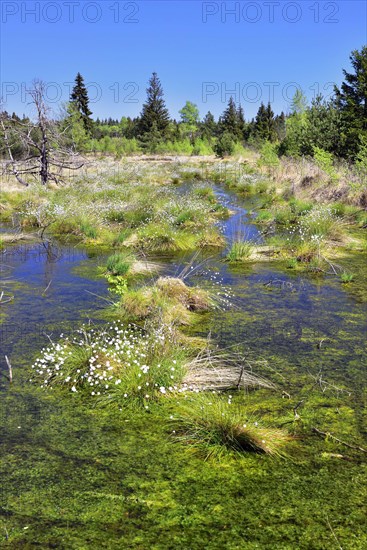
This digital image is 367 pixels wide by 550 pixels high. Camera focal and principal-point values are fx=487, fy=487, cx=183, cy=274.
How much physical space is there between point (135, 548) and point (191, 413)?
1.52 meters

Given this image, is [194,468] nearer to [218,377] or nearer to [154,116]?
[218,377]

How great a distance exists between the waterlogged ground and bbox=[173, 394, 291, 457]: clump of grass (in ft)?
0.27

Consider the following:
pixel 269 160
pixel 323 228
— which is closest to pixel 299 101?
pixel 269 160

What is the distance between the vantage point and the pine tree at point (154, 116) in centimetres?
6688

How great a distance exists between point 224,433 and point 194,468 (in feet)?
1.28

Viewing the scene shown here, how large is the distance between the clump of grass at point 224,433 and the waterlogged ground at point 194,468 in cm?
8

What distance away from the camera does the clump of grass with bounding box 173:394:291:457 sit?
376 cm

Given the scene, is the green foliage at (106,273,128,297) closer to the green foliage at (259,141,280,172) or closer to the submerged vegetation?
the submerged vegetation

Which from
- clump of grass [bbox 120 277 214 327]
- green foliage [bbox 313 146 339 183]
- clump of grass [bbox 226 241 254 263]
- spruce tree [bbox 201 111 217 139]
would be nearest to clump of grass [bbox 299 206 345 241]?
clump of grass [bbox 226 241 254 263]

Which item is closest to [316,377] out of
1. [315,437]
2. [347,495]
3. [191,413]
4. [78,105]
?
[315,437]

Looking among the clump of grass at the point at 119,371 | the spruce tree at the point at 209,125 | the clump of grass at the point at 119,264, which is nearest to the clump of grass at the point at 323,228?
the clump of grass at the point at 119,264

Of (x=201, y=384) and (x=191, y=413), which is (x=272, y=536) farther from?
(x=201, y=384)

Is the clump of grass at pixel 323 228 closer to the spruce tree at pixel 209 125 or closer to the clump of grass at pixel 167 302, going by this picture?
the clump of grass at pixel 167 302

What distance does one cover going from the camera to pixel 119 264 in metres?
9.51
